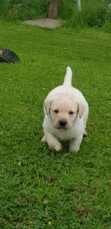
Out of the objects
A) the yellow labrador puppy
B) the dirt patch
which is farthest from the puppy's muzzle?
the dirt patch

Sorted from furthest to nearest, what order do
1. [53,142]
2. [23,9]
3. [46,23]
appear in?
[23,9] < [46,23] < [53,142]

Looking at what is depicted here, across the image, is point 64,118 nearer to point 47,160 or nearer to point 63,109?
point 63,109

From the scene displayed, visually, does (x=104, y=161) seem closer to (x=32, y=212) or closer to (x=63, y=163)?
(x=63, y=163)

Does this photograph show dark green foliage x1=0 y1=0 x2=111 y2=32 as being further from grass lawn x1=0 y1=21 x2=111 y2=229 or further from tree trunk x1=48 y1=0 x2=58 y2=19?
grass lawn x1=0 y1=21 x2=111 y2=229

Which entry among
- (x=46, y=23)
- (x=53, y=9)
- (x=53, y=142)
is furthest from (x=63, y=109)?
(x=53, y=9)

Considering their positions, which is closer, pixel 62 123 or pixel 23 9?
pixel 62 123

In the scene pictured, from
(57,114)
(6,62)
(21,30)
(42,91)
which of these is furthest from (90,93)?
(21,30)
